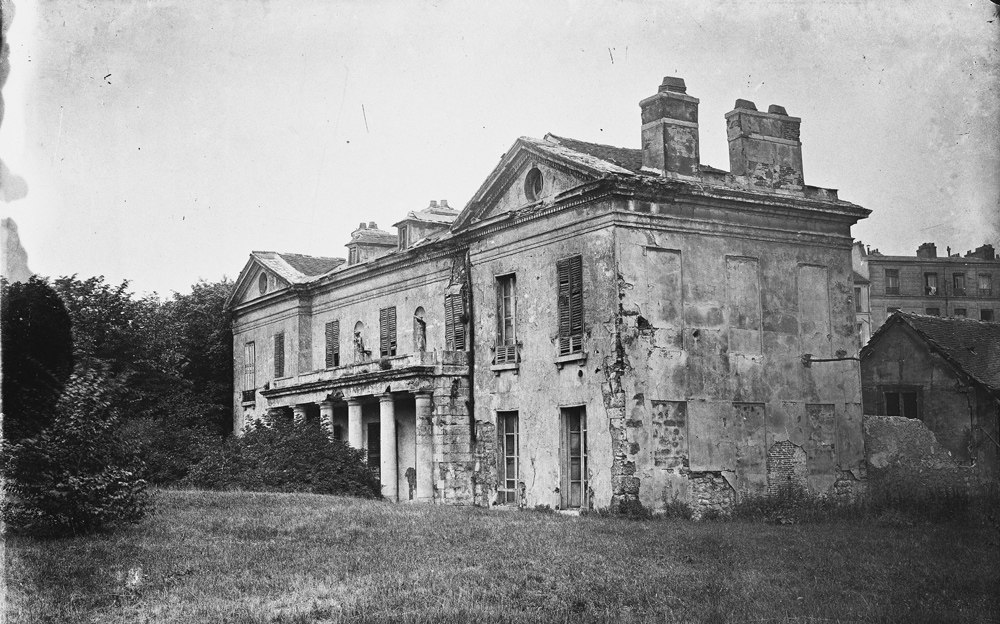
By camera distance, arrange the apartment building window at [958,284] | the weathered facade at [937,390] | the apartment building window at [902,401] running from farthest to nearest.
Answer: the apartment building window at [958,284] → the apartment building window at [902,401] → the weathered facade at [937,390]

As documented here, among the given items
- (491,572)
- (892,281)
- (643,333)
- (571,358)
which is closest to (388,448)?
(571,358)

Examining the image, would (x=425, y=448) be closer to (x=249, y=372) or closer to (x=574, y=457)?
(x=574, y=457)

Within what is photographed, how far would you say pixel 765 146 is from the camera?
24.8 m

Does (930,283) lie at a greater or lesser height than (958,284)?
greater

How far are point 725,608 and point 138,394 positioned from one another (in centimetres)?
2781

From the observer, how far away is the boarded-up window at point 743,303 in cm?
2298

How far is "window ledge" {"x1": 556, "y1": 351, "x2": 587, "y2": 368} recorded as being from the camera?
73.4 feet

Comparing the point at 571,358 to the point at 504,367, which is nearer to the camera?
the point at 571,358

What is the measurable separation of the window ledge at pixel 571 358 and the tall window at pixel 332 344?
41.6 ft

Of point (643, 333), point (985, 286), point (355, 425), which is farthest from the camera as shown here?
point (985, 286)

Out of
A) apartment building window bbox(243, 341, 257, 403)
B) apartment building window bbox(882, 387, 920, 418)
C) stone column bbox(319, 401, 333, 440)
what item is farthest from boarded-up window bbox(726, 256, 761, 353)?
apartment building window bbox(243, 341, 257, 403)

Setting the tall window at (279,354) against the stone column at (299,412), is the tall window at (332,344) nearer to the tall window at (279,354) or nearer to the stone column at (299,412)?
the stone column at (299,412)

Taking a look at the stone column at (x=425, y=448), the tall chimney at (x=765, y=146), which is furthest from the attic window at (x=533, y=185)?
the stone column at (x=425, y=448)

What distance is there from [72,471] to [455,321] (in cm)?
1302
